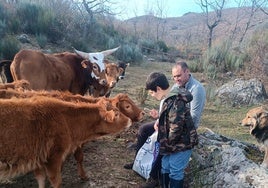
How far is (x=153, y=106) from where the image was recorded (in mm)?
10883

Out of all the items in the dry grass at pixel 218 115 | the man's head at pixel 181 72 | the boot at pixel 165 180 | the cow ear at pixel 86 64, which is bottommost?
the dry grass at pixel 218 115

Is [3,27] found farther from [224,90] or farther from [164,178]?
[164,178]

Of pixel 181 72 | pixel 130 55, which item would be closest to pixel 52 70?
pixel 181 72

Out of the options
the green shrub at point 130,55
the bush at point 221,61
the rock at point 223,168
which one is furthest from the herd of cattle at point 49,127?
the green shrub at point 130,55

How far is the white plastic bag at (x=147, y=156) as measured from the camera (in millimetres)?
5164

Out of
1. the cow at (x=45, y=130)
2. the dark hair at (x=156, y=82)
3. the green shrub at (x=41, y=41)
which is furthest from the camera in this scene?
the green shrub at (x=41, y=41)

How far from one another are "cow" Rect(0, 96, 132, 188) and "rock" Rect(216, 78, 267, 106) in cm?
801

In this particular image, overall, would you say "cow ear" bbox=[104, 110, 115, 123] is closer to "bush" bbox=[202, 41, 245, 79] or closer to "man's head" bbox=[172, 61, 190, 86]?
"man's head" bbox=[172, 61, 190, 86]

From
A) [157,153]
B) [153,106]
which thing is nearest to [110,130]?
[157,153]

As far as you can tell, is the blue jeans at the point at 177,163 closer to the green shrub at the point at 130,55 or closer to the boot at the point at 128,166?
the boot at the point at 128,166

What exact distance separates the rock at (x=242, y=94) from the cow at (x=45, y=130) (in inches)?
315

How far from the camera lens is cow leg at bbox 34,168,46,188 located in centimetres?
469

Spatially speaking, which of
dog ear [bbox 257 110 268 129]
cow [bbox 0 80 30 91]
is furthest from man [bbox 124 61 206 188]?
dog ear [bbox 257 110 268 129]

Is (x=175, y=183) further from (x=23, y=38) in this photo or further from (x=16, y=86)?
(x=23, y=38)
